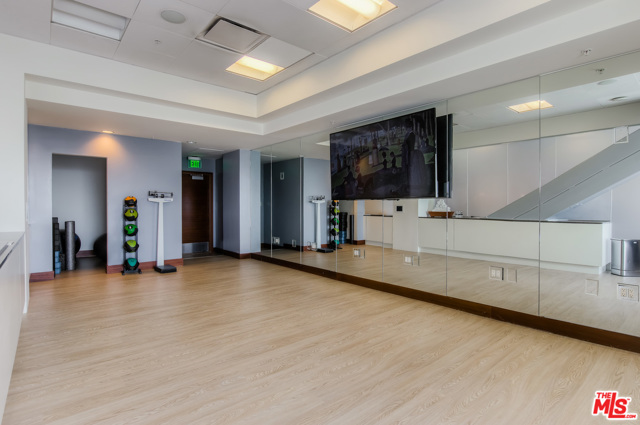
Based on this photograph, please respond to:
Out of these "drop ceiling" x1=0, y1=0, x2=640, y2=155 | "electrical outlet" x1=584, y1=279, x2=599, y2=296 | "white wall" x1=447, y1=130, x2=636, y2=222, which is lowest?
"electrical outlet" x1=584, y1=279, x2=599, y2=296

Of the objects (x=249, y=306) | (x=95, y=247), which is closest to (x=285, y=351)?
(x=249, y=306)

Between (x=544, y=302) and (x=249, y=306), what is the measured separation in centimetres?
368

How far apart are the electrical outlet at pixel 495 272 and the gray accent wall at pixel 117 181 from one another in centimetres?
664

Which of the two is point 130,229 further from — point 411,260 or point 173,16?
point 411,260

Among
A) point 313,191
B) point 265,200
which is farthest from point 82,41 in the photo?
point 265,200

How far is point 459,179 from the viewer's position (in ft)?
15.2

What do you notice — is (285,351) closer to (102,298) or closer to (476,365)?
(476,365)

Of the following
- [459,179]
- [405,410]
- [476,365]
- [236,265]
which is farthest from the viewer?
[236,265]

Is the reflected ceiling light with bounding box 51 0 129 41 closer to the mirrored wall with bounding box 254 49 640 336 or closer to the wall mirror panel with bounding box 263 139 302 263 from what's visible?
the mirrored wall with bounding box 254 49 640 336

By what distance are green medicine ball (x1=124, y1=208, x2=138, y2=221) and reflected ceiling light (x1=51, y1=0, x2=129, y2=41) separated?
3688mm

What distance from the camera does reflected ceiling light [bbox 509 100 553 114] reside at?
12.8ft

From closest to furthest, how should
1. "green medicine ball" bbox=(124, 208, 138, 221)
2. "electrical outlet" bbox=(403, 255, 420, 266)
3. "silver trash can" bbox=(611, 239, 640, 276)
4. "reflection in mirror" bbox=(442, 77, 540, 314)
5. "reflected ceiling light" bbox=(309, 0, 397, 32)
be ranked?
"silver trash can" bbox=(611, 239, 640, 276) → "reflected ceiling light" bbox=(309, 0, 397, 32) → "reflection in mirror" bbox=(442, 77, 540, 314) → "electrical outlet" bbox=(403, 255, 420, 266) → "green medicine ball" bbox=(124, 208, 138, 221)

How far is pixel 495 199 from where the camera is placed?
175 inches

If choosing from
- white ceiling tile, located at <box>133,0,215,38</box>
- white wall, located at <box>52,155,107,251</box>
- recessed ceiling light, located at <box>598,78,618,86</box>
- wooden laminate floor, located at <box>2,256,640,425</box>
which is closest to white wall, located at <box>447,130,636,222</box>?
recessed ceiling light, located at <box>598,78,618,86</box>
